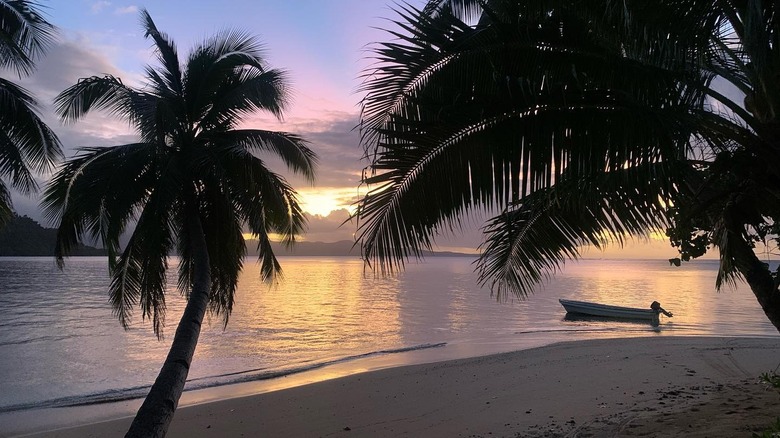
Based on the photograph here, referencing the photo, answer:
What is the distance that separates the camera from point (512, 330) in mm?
27406

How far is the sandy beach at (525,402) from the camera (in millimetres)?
7676

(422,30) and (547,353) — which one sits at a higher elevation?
(422,30)

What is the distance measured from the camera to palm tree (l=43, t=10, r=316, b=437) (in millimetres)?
7816

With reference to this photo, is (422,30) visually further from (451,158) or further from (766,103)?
(766,103)

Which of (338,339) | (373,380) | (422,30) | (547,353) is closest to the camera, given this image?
(422,30)

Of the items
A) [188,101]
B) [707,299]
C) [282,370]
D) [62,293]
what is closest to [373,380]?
[282,370]

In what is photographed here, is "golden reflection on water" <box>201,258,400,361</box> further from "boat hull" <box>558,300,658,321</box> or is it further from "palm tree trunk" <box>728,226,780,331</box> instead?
"palm tree trunk" <box>728,226,780,331</box>

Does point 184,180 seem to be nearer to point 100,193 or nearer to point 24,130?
point 100,193

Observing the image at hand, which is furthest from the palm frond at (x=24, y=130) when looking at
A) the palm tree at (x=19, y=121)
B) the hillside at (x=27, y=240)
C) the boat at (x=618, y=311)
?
the hillside at (x=27, y=240)

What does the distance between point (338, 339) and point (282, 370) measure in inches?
304

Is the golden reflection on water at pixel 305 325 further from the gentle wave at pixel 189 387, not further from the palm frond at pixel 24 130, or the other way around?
the palm frond at pixel 24 130

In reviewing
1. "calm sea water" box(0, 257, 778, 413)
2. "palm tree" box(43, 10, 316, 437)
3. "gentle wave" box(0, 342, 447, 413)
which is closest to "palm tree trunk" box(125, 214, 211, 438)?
"palm tree" box(43, 10, 316, 437)

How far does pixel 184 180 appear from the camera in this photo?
315 inches

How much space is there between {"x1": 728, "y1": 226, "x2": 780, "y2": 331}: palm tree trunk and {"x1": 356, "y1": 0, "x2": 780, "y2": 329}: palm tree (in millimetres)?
527
